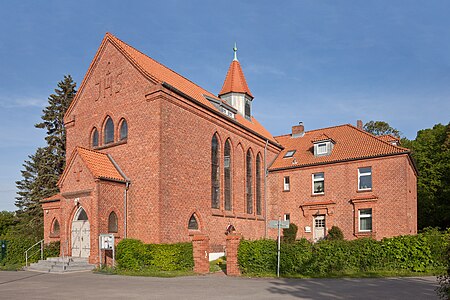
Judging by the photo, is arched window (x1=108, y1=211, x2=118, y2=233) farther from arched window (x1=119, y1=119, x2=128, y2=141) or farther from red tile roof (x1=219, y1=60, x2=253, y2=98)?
red tile roof (x1=219, y1=60, x2=253, y2=98)

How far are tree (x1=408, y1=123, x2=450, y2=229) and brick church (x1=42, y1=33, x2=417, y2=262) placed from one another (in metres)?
12.4

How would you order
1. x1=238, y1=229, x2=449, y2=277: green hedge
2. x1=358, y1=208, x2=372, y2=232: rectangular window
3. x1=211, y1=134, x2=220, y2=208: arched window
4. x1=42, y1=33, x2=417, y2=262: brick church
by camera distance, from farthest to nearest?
1. x1=358, y1=208, x2=372, y2=232: rectangular window
2. x1=211, y1=134, x2=220, y2=208: arched window
3. x1=42, y1=33, x2=417, y2=262: brick church
4. x1=238, y1=229, x2=449, y2=277: green hedge

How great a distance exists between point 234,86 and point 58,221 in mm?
18415

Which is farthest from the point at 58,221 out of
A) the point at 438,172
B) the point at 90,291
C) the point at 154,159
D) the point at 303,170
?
the point at 438,172

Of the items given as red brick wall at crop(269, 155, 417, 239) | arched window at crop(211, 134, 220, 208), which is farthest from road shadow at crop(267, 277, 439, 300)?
red brick wall at crop(269, 155, 417, 239)

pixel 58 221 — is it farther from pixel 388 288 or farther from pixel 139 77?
pixel 388 288

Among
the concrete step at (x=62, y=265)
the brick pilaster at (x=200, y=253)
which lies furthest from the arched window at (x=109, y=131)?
the brick pilaster at (x=200, y=253)

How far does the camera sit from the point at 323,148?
33.1m

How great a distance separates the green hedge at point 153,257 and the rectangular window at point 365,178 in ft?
49.3

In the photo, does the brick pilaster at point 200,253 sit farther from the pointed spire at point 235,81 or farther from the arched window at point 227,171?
the pointed spire at point 235,81

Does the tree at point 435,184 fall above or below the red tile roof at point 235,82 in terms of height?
below

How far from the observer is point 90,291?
13.7 metres

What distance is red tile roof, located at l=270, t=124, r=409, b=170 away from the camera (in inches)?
1188

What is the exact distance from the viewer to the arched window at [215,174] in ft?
89.2
